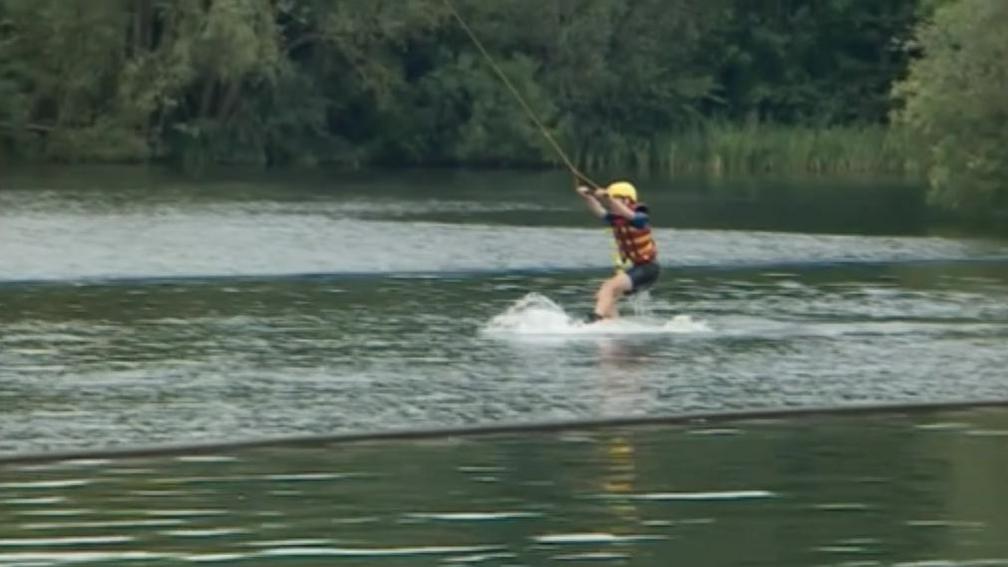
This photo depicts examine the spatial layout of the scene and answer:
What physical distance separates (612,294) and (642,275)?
425mm

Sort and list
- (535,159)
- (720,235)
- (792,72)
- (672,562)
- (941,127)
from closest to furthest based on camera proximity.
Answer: (672,562) → (720,235) → (941,127) → (535,159) → (792,72)

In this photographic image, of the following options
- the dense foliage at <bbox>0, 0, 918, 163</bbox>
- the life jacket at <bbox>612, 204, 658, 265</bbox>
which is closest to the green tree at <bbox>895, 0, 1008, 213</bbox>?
the life jacket at <bbox>612, 204, 658, 265</bbox>

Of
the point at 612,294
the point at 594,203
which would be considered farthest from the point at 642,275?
the point at 594,203

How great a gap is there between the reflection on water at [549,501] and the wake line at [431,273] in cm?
1344

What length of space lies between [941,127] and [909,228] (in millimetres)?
3444

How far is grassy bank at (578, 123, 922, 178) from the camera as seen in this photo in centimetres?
6338

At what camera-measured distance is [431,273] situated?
1152 inches

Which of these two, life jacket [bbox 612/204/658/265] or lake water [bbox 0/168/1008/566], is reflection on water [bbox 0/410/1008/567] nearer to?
lake water [bbox 0/168/1008/566]

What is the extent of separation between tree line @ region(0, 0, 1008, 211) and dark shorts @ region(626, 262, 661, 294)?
36132 mm

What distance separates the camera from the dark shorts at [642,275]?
22.3 m

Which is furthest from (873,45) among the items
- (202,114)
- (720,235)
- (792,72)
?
(720,235)

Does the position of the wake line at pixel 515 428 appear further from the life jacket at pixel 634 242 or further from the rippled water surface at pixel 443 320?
the life jacket at pixel 634 242

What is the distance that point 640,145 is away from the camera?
7050 cm

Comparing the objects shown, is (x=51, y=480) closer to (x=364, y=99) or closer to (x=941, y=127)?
(x=941, y=127)
